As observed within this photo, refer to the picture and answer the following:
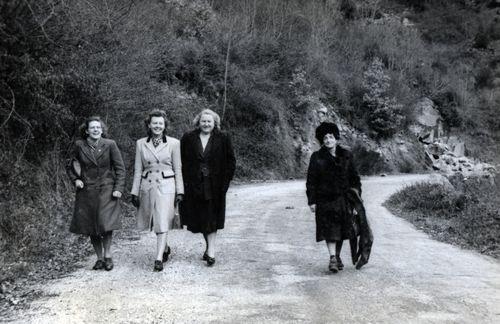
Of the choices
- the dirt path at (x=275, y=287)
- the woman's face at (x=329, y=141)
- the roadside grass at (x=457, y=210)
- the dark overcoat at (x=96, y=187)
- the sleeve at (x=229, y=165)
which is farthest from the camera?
the roadside grass at (x=457, y=210)

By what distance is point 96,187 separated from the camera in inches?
261

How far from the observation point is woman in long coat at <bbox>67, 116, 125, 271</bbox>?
21.5ft

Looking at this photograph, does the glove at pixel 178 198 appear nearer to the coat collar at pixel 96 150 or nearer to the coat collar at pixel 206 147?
the coat collar at pixel 206 147

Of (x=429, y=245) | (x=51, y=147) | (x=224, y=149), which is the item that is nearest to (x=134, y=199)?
(x=224, y=149)

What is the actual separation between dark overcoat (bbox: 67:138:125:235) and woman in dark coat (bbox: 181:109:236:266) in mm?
864

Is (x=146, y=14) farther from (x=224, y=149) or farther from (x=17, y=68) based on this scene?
(x=224, y=149)

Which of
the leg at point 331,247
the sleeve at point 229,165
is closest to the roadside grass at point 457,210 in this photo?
the leg at point 331,247

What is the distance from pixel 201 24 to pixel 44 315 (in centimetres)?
2179

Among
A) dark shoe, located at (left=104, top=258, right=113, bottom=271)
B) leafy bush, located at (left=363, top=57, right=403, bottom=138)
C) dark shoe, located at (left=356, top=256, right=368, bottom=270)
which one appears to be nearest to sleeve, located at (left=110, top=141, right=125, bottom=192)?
dark shoe, located at (left=104, top=258, right=113, bottom=271)

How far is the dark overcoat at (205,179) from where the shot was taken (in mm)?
6887

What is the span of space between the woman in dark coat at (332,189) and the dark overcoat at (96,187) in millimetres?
2461

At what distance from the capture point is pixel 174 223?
6.84m

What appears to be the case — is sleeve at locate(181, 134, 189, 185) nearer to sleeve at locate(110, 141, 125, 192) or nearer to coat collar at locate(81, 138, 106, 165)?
sleeve at locate(110, 141, 125, 192)

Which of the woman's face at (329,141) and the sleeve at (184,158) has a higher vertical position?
the woman's face at (329,141)
